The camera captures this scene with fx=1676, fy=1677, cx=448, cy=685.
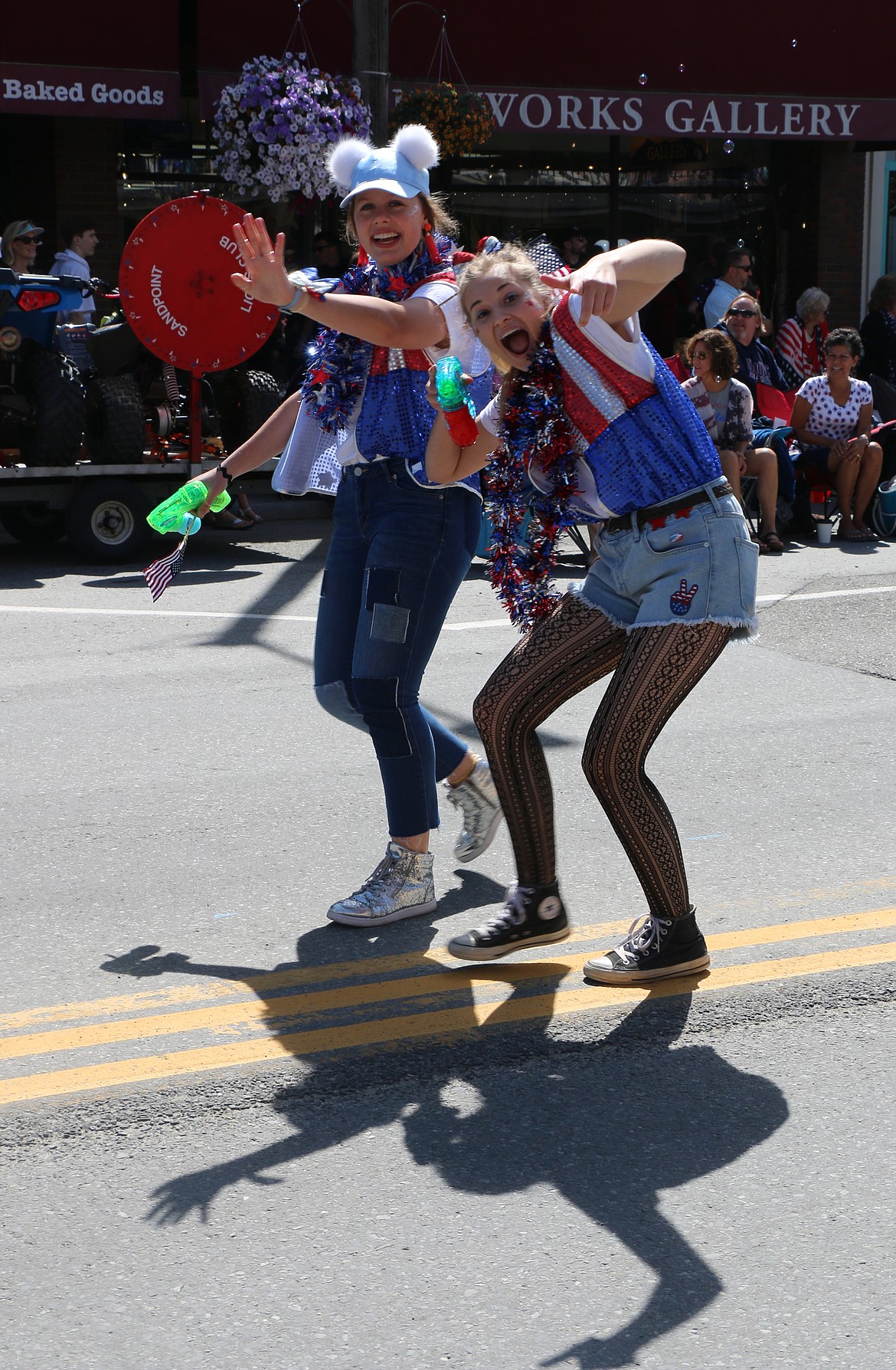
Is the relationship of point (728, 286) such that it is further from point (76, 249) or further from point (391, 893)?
point (391, 893)

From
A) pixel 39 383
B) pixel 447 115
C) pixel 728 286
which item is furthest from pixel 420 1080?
pixel 447 115

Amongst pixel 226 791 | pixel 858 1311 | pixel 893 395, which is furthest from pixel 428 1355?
pixel 893 395

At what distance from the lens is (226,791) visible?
Result: 18.7 feet

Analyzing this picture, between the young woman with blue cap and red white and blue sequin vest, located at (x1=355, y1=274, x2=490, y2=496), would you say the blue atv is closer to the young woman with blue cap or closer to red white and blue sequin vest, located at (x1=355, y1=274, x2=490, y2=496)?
the young woman with blue cap

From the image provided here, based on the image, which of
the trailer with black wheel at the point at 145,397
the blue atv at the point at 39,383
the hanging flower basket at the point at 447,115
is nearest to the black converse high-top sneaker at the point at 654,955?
the trailer with black wheel at the point at 145,397

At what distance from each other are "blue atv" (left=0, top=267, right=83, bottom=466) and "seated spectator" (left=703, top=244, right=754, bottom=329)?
509 centimetres

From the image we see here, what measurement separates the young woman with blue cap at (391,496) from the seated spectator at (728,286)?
8769mm

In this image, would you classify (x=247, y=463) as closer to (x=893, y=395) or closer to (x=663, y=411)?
(x=663, y=411)

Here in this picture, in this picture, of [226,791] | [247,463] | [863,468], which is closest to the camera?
[247,463]

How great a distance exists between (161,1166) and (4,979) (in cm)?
106

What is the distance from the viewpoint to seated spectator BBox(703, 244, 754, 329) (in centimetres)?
1275

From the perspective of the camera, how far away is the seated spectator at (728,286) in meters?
12.8

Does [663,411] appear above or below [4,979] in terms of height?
above

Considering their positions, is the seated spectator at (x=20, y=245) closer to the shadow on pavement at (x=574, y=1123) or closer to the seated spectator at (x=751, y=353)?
the seated spectator at (x=751, y=353)
